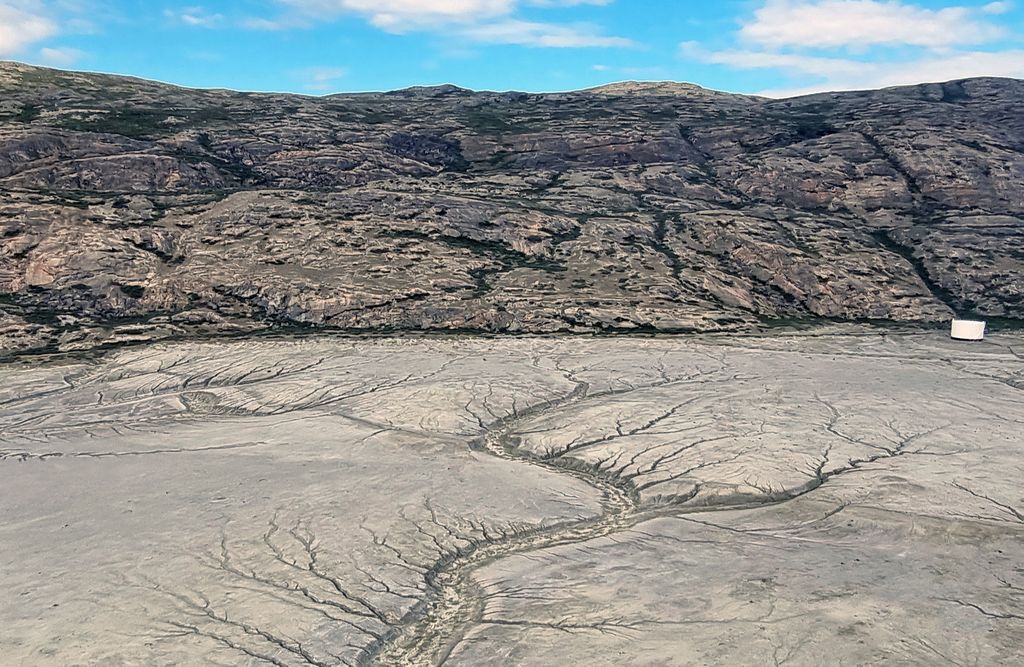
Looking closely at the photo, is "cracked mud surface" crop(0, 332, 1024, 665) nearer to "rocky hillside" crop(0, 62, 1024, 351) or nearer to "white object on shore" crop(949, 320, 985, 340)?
"white object on shore" crop(949, 320, 985, 340)

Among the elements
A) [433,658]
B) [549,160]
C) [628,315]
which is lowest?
[433,658]

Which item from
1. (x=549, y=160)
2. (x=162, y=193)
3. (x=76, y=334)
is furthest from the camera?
(x=549, y=160)

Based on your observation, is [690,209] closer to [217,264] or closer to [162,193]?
[217,264]

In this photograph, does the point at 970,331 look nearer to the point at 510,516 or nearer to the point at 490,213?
the point at 490,213

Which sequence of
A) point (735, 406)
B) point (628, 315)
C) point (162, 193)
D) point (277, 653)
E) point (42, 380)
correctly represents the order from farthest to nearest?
point (162, 193) → point (628, 315) → point (42, 380) → point (735, 406) → point (277, 653)

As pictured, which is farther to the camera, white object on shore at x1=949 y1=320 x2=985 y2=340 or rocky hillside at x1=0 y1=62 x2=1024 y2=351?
rocky hillside at x1=0 y1=62 x2=1024 y2=351

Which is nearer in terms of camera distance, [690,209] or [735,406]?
[735,406]

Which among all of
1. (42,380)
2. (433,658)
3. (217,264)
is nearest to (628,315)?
(217,264)

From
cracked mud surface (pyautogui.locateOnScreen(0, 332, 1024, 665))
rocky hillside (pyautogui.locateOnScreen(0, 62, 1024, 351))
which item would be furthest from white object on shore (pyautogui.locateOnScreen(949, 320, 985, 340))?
cracked mud surface (pyautogui.locateOnScreen(0, 332, 1024, 665))
